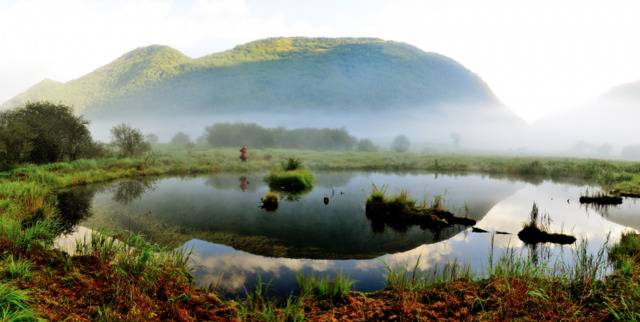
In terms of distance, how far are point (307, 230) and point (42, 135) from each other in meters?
31.3

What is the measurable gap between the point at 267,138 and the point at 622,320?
11270 centimetres

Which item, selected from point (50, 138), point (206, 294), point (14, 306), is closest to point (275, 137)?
point (50, 138)

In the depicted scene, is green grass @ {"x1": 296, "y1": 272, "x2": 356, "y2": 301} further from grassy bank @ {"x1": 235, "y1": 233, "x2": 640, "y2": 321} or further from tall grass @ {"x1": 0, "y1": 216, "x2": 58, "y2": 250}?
tall grass @ {"x1": 0, "y1": 216, "x2": 58, "y2": 250}

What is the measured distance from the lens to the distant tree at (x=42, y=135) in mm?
28812

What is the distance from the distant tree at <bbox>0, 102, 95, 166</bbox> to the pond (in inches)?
364

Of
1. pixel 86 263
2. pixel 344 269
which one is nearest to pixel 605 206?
pixel 344 269

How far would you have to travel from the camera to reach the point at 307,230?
15195 mm

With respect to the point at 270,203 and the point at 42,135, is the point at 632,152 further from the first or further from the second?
the point at 42,135

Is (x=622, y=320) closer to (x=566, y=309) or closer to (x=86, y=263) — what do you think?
(x=566, y=309)

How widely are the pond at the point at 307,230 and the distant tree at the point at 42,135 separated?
30.3 ft

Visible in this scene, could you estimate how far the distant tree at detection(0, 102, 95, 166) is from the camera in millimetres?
28812

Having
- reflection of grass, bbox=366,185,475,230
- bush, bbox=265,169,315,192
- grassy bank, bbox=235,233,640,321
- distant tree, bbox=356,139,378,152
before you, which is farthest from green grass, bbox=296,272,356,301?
distant tree, bbox=356,139,378,152

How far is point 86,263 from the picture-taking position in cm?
884

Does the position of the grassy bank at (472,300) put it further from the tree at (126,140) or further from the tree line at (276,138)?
the tree line at (276,138)
